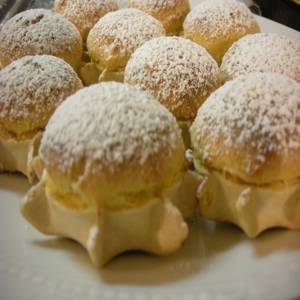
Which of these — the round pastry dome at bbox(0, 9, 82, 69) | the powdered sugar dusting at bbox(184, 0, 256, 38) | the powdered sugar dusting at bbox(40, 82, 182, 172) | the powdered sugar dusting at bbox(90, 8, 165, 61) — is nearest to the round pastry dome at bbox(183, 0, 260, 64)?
the powdered sugar dusting at bbox(184, 0, 256, 38)

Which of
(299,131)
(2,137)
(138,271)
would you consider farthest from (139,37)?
(138,271)

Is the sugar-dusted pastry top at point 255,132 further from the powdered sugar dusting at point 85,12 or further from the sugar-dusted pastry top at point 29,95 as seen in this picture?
the powdered sugar dusting at point 85,12

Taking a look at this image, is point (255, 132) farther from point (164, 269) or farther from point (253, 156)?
point (164, 269)

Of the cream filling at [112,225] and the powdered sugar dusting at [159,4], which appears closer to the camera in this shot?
the cream filling at [112,225]

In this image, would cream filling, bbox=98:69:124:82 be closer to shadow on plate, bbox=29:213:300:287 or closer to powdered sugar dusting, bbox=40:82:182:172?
powdered sugar dusting, bbox=40:82:182:172

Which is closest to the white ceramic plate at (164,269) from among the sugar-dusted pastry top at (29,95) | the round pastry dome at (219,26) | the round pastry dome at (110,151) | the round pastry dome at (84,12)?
the round pastry dome at (110,151)

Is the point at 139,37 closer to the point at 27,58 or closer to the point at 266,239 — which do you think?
the point at 27,58
